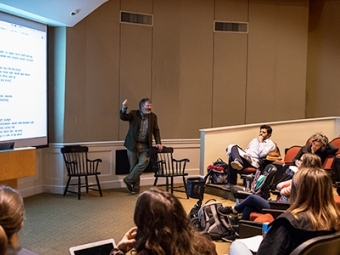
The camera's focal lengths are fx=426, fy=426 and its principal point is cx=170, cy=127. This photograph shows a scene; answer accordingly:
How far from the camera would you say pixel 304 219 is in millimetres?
2223

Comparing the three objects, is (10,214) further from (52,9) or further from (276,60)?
(276,60)

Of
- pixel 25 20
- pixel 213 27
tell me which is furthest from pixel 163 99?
pixel 25 20

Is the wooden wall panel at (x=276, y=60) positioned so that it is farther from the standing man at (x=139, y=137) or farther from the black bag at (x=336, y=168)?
the black bag at (x=336, y=168)

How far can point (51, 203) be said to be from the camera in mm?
5926

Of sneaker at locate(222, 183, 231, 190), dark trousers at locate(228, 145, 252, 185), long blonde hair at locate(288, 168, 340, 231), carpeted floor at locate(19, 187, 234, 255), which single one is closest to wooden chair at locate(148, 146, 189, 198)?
carpeted floor at locate(19, 187, 234, 255)

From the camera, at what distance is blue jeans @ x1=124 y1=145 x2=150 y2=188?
659 centimetres

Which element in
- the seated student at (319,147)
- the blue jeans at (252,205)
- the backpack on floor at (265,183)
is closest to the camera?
the blue jeans at (252,205)

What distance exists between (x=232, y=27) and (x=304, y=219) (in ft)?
21.6

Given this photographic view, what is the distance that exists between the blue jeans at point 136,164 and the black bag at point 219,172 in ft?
3.38

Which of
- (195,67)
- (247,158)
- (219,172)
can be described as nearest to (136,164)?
(219,172)

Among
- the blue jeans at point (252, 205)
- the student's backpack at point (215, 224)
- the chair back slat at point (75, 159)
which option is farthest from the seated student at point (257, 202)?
the chair back slat at point (75, 159)

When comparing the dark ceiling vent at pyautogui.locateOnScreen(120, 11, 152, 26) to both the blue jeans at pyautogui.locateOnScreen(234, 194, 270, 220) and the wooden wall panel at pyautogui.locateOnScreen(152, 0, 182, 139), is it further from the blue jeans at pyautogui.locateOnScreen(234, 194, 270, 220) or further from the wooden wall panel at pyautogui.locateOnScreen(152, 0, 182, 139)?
the blue jeans at pyautogui.locateOnScreen(234, 194, 270, 220)

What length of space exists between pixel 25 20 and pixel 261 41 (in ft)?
15.7

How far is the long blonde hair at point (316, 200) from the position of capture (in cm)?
223
